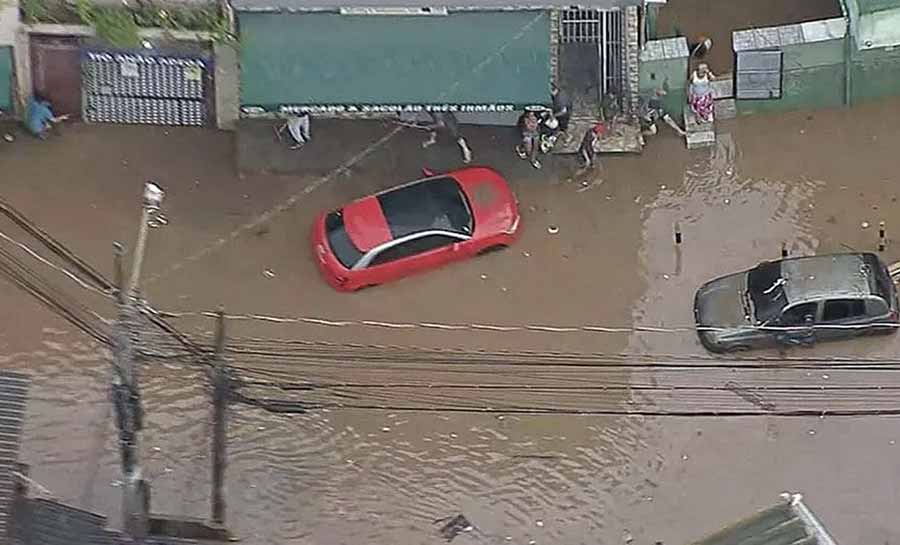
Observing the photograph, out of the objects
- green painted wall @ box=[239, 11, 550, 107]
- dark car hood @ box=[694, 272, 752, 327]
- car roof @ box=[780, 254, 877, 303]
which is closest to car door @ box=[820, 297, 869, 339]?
car roof @ box=[780, 254, 877, 303]

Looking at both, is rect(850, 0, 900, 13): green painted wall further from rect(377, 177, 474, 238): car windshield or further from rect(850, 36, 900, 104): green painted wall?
rect(377, 177, 474, 238): car windshield

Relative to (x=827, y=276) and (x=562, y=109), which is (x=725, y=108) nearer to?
(x=562, y=109)

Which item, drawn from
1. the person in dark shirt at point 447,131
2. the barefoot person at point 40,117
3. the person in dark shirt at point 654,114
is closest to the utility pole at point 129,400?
the barefoot person at point 40,117

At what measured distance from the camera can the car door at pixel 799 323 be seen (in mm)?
25891

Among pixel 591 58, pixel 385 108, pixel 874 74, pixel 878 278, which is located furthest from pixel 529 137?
pixel 878 278

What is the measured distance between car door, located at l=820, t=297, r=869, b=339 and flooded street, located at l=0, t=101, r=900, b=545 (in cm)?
30

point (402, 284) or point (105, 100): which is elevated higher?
point (105, 100)

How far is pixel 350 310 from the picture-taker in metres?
27.0

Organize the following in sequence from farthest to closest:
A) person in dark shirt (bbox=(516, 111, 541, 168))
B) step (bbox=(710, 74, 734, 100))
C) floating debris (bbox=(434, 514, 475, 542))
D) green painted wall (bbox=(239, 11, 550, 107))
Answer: step (bbox=(710, 74, 734, 100))
person in dark shirt (bbox=(516, 111, 541, 168))
green painted wall (bbox=(239, 11, 550, 107))
floating debris (bbox=(434, 514, 475, 542))

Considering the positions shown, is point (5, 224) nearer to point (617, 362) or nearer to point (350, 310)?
point (350, 310)

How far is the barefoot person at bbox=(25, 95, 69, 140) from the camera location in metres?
28.1

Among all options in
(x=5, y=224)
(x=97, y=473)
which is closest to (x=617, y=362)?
(x=97, y=473)

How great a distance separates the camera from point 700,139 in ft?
93.4

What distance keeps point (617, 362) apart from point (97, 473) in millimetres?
7080
